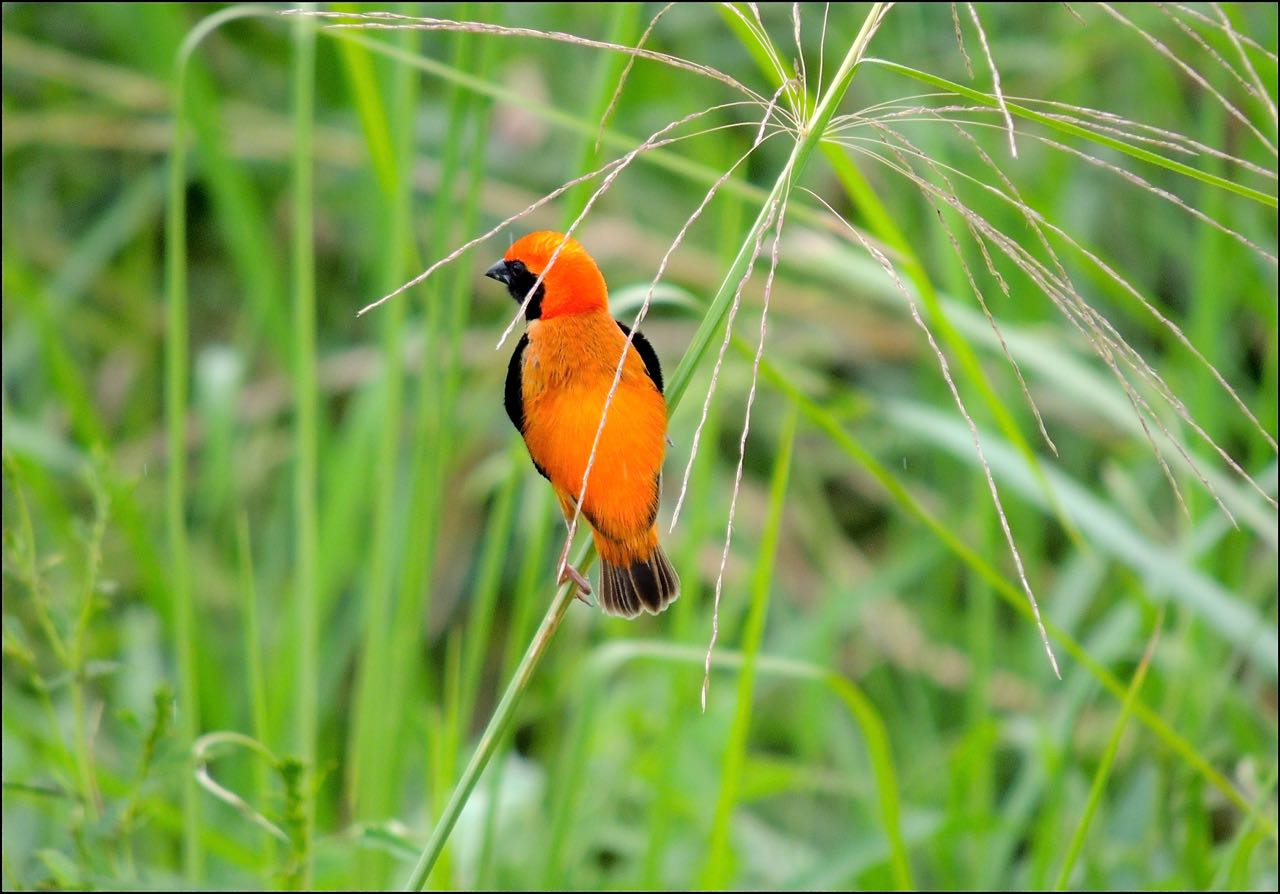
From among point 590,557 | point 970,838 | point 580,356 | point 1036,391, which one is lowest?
point 970,838

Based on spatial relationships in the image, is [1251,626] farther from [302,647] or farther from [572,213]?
[302,647]

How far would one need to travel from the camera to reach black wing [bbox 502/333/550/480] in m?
1.28

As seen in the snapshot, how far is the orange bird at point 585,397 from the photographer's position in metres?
1.33

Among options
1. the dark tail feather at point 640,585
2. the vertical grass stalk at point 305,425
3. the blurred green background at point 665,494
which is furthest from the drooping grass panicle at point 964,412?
the vertical grass stalk at point 305,425

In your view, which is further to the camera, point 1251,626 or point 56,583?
point 56,583

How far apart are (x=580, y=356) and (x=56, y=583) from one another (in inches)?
128

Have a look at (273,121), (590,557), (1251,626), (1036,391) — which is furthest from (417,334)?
(590,557)

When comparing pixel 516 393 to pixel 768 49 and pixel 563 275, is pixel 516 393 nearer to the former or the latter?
pixel 563 275

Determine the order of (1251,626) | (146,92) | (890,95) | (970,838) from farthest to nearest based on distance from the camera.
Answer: (146,92) < (890,95) < (970,838) < (1251,626)

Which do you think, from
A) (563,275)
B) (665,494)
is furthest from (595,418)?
(665,494)

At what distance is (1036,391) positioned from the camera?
13.6 ft

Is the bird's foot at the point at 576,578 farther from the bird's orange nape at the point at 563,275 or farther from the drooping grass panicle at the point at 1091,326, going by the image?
the drooping grass panicle at the point at 1091,326

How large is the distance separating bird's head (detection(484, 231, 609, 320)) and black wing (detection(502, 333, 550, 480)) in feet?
0.17

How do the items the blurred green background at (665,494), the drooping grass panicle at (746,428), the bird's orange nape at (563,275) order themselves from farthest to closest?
the blurred green background at (665,494) < the bird's orange nape at (563,275) < the drooping grass panicle at (746,428)
